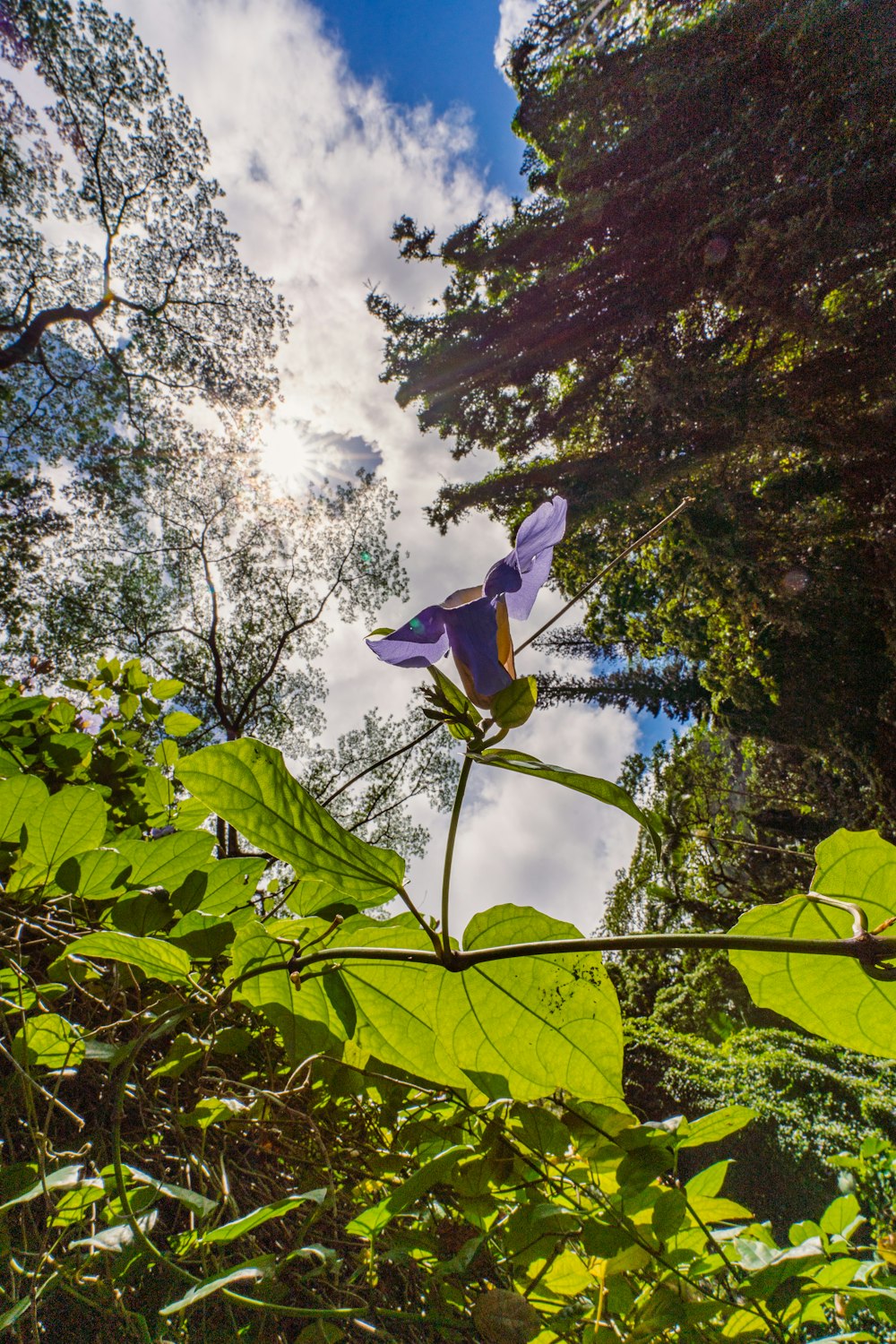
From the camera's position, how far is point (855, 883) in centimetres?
33

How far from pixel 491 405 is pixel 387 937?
24.9 feet

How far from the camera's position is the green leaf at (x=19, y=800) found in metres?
0.48

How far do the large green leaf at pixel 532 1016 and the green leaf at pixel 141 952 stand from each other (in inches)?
6.6

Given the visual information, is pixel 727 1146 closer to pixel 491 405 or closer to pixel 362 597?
pixel 362 597

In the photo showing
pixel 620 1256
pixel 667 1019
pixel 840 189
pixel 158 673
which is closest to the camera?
pixel 620 1256

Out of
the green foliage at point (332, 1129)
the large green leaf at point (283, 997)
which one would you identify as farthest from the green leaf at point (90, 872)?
the large green leaf at point (283, 997)

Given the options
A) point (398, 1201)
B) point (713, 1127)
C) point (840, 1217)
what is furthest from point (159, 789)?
point (840, 1217)

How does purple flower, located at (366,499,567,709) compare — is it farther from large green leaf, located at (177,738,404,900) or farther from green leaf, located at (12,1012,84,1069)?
green leaf, located at (12,1012,84,1069)

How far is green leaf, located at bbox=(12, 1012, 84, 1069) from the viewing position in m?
0.45

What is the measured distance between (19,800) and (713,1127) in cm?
58

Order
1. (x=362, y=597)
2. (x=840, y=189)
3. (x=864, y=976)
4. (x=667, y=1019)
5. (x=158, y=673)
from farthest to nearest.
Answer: (x=362, y=597) < (x=158, y=673) < (x=667, y=1019) < (x=840, y=189) < (x=864, y=976)

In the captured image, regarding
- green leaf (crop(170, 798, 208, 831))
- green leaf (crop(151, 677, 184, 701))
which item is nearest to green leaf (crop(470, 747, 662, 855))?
green leaf (crop(170, 798, 208, 831))

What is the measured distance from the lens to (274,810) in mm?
346

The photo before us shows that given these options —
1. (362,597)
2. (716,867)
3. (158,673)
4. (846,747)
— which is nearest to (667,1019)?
(716,867)
